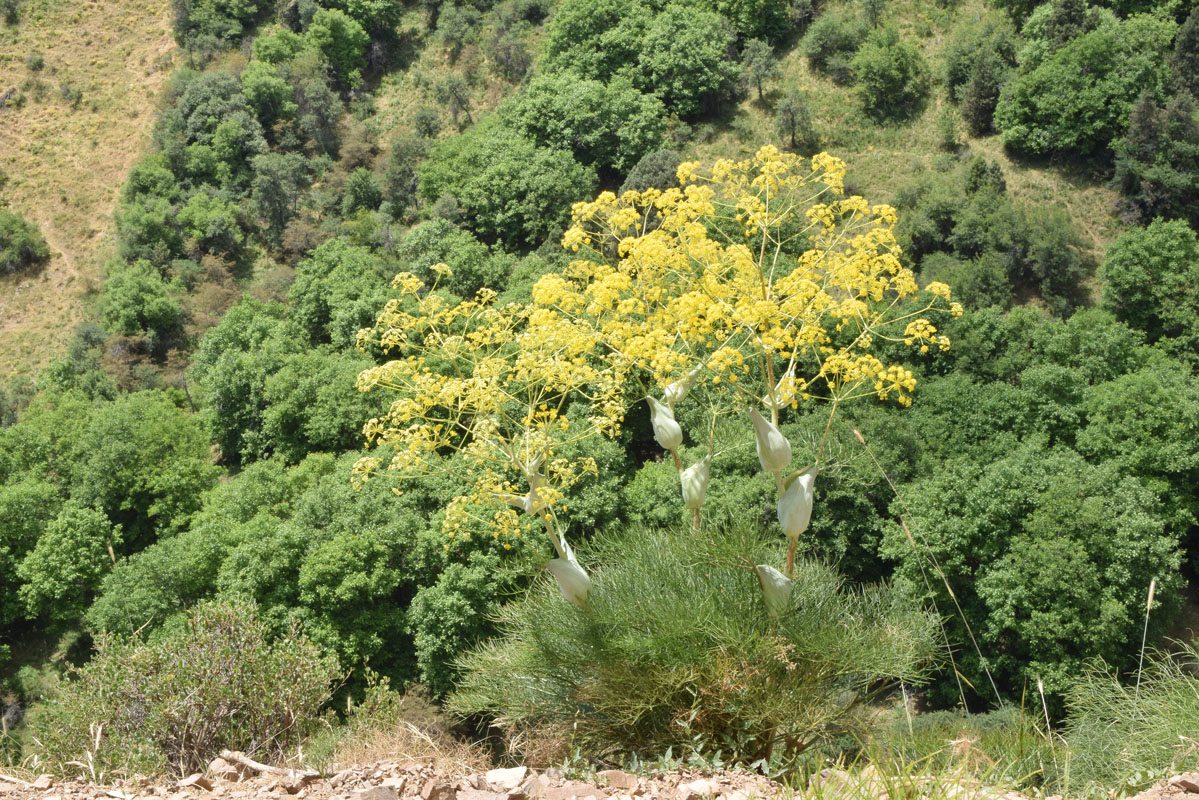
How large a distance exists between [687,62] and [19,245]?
3980cm

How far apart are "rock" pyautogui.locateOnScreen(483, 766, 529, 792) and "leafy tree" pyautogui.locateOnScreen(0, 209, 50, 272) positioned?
59.2 meters

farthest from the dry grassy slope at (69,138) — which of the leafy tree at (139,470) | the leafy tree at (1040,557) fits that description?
the leafy tree at (1040,557)

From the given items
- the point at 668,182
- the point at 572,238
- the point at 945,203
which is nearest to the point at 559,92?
the point at 668,182

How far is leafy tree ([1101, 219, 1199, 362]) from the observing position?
33.0 meters

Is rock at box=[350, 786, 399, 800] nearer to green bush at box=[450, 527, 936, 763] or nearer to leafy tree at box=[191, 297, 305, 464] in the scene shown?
green bush at box=[450, 527, 936, 763]

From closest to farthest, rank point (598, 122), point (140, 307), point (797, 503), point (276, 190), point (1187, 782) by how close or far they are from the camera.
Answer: point (1187, 782) → point (797, 503) → point (140, 307) → point (598, 122) → point (276, 190)

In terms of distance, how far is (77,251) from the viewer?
57.9 meters

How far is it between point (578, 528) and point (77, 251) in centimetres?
4528

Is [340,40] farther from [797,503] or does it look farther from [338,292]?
[797,503]

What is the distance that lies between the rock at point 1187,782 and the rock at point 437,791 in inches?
214

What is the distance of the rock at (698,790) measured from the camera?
23.9ft

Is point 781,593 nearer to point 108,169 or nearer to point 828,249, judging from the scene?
point 828,249

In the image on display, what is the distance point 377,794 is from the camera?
756cm

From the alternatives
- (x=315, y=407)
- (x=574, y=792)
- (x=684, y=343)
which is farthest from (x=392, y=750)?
(x=315, y=407)
